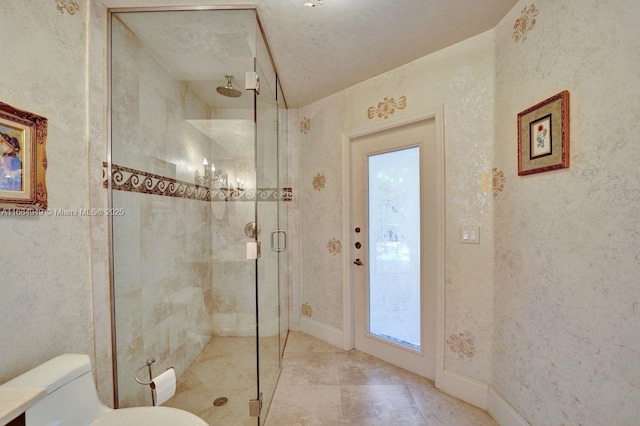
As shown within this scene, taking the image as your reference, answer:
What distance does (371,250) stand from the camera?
7.81 feet

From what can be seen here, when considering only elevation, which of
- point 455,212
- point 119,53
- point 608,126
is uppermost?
point 119,53

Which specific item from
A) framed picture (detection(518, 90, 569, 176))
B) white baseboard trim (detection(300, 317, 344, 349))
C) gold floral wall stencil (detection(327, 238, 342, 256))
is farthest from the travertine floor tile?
framed picture (detection(518, 90, 569, 176))

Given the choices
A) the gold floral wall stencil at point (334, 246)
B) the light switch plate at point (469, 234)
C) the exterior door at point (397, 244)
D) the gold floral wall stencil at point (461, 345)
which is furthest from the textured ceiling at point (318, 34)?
the gold floral wall stencil at point (461, 345)

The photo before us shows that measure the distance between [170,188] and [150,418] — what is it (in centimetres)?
133

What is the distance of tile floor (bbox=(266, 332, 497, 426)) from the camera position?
164cm

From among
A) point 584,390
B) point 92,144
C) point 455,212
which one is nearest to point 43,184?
point 92,144

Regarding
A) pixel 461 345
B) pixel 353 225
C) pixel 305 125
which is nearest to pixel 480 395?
pixel 461 345

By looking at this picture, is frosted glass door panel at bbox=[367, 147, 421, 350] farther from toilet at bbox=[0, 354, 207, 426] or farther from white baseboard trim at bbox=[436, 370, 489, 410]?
toilet at bbox=[0, 354, 207, 426]

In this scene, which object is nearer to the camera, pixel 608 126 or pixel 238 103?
pixel 608 126

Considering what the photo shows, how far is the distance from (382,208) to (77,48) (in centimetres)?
214

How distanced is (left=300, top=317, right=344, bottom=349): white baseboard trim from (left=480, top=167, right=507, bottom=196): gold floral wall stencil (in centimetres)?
177

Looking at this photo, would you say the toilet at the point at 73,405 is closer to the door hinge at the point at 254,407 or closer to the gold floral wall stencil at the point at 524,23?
the door hinge at the point at 254,407

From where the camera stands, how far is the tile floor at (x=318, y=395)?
1618 mm

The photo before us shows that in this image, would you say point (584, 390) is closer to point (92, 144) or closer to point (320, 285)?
point (320, 285)
